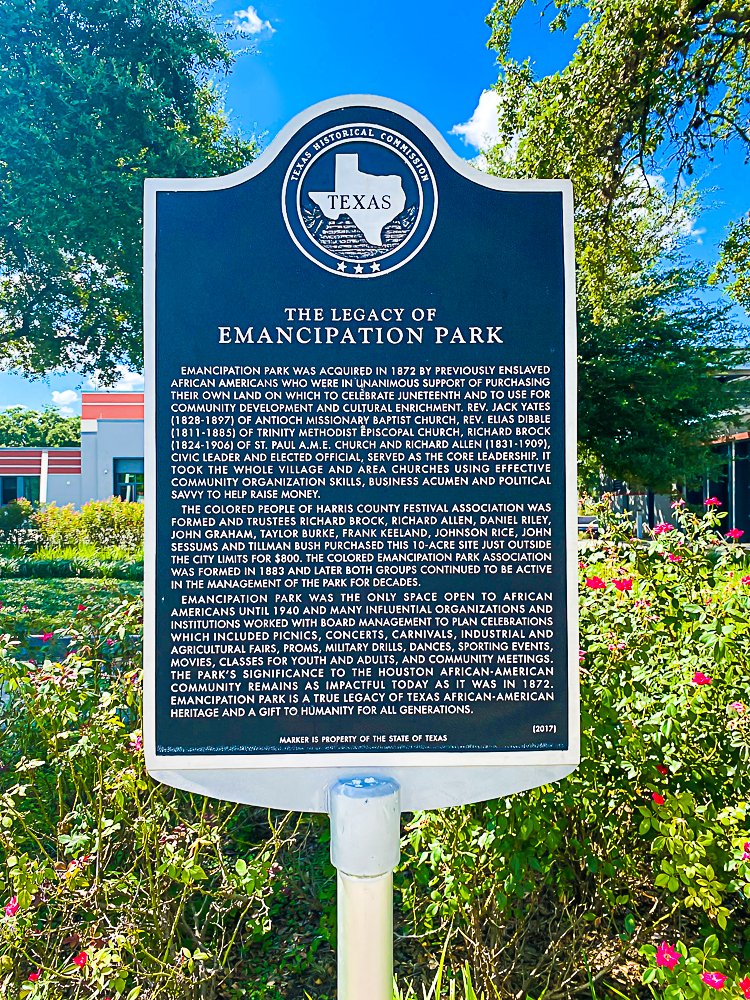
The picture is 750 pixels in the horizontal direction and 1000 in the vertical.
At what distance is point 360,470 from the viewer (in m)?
1.85

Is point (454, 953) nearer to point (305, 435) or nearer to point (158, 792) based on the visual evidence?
point (158, 792)

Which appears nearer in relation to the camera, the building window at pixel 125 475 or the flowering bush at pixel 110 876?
the flowering bush at pixel 110 876

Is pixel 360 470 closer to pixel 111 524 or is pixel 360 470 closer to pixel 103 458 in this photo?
pixel 111 524

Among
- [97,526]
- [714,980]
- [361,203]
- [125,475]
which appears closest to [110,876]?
[714,980]

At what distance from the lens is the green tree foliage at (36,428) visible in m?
59.8

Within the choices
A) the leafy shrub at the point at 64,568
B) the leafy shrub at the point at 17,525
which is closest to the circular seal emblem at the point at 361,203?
the leafy shrub at the point at 64,568

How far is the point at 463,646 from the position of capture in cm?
183

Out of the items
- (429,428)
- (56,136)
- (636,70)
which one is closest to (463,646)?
(429,428)

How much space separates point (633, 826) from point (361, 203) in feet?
8.02

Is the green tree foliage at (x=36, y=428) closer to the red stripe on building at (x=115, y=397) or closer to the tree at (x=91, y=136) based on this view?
the red stripe on building at (x=115, y=397)

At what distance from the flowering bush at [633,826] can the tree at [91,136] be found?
904cm

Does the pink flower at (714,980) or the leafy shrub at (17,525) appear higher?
the leafy shrub at (17,525)

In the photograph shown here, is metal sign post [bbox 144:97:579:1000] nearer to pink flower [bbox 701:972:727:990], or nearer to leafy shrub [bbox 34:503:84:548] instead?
pink flower [bbox 701:972:727:990]

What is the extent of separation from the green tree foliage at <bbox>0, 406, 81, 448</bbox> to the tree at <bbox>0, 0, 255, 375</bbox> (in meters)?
52.4
